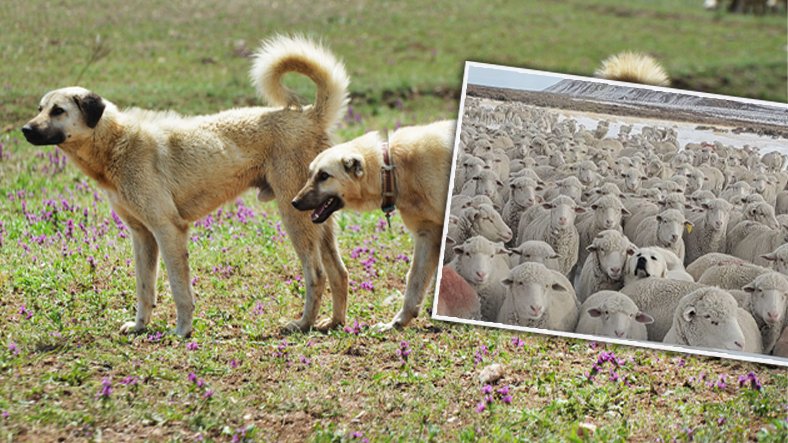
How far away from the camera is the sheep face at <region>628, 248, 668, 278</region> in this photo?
618cm

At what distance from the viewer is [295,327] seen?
734 centimetres

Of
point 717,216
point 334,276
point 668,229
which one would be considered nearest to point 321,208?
point 334,276

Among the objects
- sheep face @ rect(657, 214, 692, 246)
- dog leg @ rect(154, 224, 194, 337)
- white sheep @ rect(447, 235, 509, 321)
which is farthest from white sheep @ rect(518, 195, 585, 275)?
dog leg @ rect(154, 224, 194, 337)

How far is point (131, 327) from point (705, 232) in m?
4.31

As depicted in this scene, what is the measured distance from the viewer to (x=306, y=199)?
6734 millimetres

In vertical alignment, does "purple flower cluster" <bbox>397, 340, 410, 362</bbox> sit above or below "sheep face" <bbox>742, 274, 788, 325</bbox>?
below

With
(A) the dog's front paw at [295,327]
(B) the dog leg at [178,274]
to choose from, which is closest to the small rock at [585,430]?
(A) the dog's front paw at [295,327]

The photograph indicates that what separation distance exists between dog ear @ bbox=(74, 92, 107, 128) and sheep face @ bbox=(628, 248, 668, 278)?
403 cm

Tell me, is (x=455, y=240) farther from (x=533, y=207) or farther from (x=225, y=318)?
(x=225, y=318)

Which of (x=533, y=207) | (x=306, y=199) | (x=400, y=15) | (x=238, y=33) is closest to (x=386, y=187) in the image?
(x=306, y=199)

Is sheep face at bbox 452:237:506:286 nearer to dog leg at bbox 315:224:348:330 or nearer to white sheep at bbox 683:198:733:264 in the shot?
white sheep at bbox 683:198:733:264

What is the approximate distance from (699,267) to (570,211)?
951mm

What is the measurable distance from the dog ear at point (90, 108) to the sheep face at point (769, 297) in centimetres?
473

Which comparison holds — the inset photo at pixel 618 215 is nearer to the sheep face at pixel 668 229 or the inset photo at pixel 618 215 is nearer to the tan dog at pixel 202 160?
the sheep face at pixel 668 229
